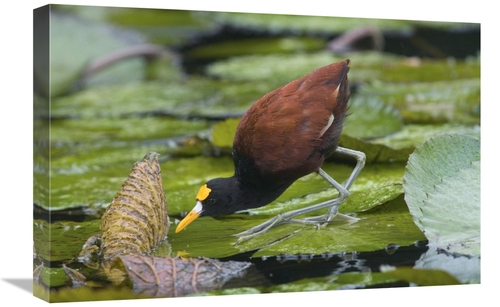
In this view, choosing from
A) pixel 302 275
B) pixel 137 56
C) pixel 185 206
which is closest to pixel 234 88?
pixel 137 56

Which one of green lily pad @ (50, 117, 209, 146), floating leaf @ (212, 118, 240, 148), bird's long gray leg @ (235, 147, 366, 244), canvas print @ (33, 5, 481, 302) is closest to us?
canvas print @ (33, 5, 481, 302)

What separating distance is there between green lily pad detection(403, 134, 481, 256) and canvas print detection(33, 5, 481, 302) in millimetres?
12

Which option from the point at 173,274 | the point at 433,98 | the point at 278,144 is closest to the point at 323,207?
the point at 278,144

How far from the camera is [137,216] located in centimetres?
500

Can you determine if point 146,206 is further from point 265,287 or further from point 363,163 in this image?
point 363,163

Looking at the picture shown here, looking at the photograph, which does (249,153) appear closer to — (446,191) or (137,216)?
(137,216)

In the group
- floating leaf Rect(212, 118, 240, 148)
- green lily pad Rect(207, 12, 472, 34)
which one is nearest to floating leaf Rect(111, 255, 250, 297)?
floating leaf Rect(212, 118, 240, 148)

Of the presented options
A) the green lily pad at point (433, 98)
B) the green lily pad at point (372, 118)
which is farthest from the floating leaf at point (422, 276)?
the green lily pad at point (433, 98)

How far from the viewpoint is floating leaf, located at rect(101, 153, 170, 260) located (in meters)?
4.97

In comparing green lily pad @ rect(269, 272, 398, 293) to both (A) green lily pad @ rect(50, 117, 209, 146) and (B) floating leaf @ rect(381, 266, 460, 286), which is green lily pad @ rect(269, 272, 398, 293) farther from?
(A) green lily pad @ rect(50, 117, 209, 146)

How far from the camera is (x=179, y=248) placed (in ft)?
16.9

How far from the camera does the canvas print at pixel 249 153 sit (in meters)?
5.04

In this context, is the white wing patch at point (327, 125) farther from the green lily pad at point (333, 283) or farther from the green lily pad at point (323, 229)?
the green lily pad at point (333, 283)

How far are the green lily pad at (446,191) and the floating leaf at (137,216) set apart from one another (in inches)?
58.1
